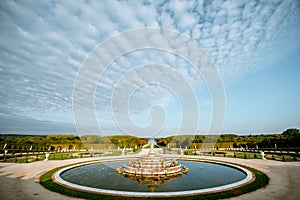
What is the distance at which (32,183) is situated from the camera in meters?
10.7

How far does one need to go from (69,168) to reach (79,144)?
30374 mm

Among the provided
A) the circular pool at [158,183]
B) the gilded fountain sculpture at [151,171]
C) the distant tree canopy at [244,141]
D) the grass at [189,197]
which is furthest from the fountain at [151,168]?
the distant tree canopy at [244,141]

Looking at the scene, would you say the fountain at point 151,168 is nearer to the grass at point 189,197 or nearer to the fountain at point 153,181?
the fountain at point 153,181

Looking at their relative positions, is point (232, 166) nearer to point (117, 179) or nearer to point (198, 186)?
point (198, 186)

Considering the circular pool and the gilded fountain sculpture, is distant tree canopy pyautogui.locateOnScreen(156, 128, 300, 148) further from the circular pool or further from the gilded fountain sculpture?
the gilded fountain sculpture

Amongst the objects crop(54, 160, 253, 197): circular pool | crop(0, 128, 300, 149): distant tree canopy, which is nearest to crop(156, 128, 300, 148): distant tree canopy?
crop(0, 128, 300, 149): distant tree canopy

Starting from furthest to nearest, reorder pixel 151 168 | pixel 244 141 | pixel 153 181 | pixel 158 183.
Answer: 1. pixel 244 141
2. pixel 151 168
3. pixel 153 181
4. pixel 158 183

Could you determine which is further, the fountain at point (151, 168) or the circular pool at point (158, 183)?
the fountain at point (151, 168)

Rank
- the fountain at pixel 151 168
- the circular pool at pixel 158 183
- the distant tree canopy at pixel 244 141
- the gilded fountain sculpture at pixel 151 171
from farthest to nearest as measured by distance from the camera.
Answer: the distant tree canopy at pixel 244 141 < the fountain at pixel 151 168 < the gilded fountain sculpture at pixel 151 171 < the circular pool at pixel 158 183

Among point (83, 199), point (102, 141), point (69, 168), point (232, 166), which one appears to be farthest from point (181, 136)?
point (83, 199)

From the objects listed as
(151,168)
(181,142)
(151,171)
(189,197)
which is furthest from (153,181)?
(181,142)

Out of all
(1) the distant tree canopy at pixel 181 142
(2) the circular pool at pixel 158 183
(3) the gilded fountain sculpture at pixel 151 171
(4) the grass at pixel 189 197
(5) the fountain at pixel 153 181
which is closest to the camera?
(4) the grass at pixel 189 197

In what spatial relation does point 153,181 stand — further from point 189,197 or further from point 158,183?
point 189,197

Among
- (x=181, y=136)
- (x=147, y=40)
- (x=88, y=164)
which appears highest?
(x=147, y=40)
